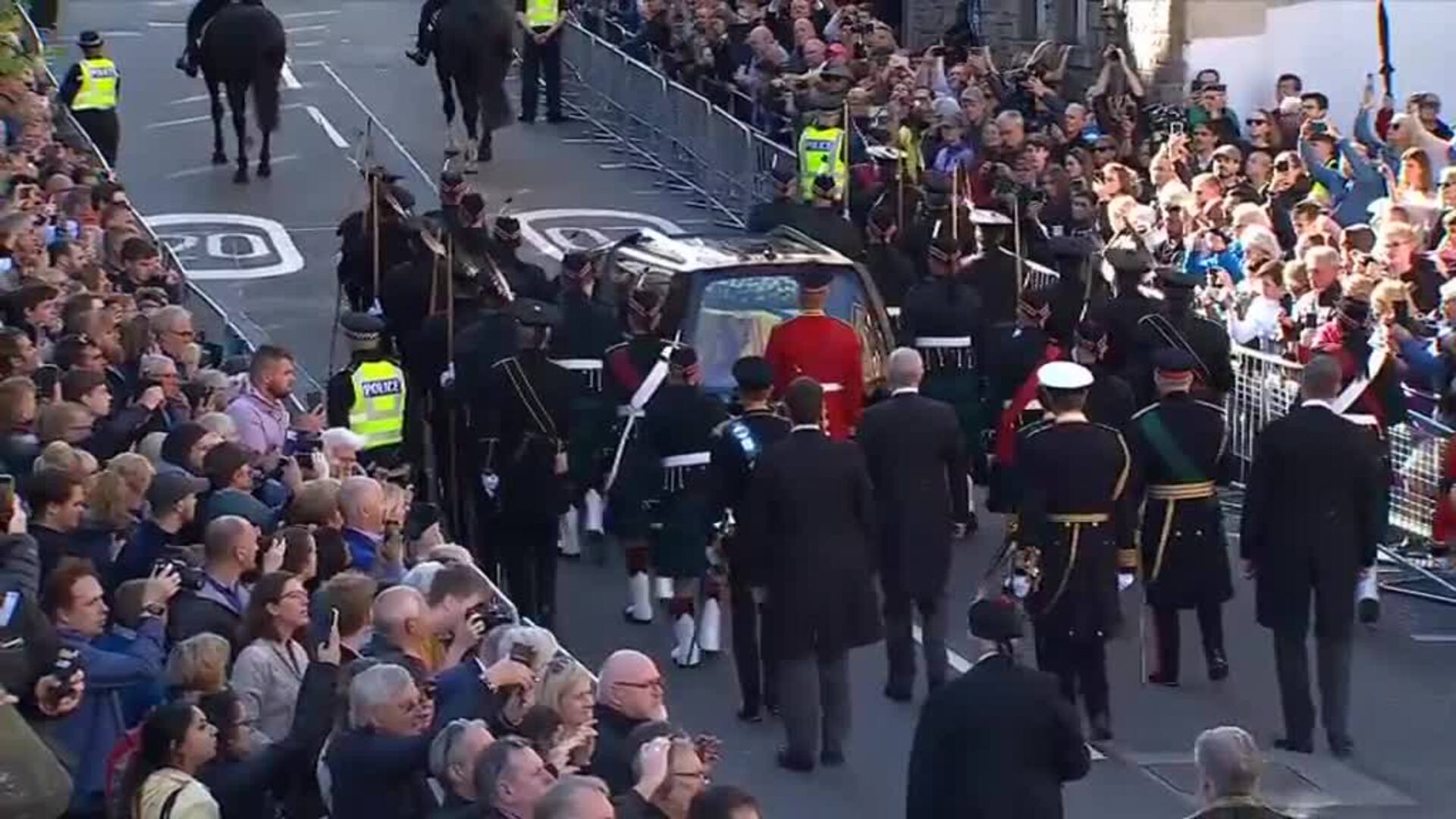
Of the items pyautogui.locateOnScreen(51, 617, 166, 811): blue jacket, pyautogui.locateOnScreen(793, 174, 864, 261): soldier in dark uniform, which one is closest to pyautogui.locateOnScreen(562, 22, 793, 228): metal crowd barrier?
pyautogui.locateOnScreen(793, 174, 864, 261): soldier in dark uniform

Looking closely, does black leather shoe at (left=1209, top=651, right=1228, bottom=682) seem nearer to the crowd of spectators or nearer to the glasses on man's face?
the crowd of spectators

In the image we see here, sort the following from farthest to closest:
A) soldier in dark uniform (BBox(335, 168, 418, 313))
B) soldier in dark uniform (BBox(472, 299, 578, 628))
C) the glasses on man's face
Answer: soldier in dark uniform (BBox(335, 168, 418, 313)) < soldier in dark uniform (BBox(472, 299, 578, 628)) < the glasses on man's face

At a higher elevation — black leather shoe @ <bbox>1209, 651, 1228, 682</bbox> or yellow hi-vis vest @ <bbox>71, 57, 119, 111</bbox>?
yellow hi-vis vest @ <bbox>71, 57, 119, 111</bbox>

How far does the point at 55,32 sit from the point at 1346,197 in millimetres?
20865

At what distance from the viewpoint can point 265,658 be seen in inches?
388

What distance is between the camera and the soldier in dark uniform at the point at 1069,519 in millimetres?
13094

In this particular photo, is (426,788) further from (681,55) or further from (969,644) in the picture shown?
(681,55)

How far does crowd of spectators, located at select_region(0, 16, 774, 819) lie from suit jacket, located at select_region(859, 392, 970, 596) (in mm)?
2447

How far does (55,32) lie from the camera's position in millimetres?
37000

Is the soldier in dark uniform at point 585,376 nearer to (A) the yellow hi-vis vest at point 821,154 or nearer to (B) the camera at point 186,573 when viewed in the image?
(A) the yellow hi-vis vest at point 821,154

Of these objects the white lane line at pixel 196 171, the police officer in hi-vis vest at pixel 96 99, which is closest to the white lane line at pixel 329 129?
the white lane line at pixel 196 171

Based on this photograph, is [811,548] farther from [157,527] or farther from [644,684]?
[644,684]

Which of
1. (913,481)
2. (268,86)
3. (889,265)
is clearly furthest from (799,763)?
(268,86)

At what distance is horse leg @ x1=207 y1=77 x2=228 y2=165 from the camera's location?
89.2 ft
